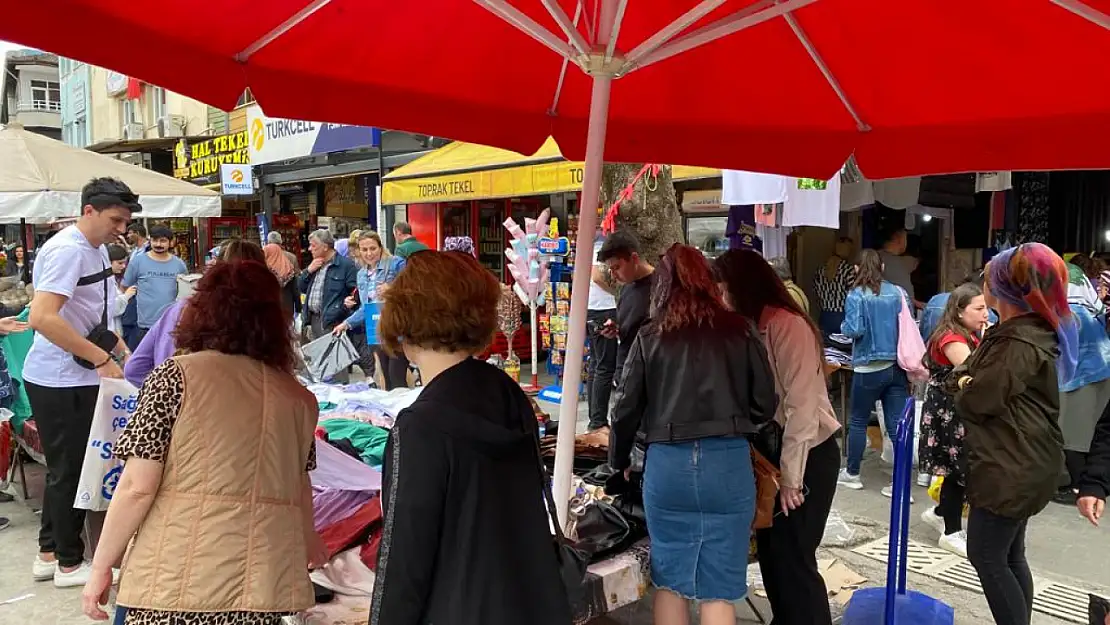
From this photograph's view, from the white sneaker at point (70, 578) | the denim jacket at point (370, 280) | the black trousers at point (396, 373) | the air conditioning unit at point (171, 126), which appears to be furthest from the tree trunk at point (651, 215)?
the air conditioning unit at point (171, 126)

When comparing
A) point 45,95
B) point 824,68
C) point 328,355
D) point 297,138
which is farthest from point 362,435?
point 45,95

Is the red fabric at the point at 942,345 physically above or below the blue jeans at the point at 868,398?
above

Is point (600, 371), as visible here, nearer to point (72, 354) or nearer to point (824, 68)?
point (824, 68)

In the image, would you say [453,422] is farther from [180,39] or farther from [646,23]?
[646,23]

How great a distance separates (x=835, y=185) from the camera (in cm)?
694

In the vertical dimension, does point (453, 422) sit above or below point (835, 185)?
below

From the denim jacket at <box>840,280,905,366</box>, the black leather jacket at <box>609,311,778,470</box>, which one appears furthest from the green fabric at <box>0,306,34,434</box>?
the denim jacket at <box>840,280,905,366</box>

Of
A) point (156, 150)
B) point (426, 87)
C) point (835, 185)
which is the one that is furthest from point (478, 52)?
point (156, 150)

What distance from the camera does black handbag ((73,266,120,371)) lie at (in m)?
4.01

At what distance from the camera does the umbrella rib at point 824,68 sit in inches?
124

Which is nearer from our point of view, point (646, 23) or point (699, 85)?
point (646, 23)

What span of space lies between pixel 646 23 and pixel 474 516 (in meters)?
2.19

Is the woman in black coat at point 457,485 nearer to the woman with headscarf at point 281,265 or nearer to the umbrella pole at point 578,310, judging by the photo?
the umbrella pole at point 578,310

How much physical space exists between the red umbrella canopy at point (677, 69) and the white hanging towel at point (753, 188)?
3.07 meters
